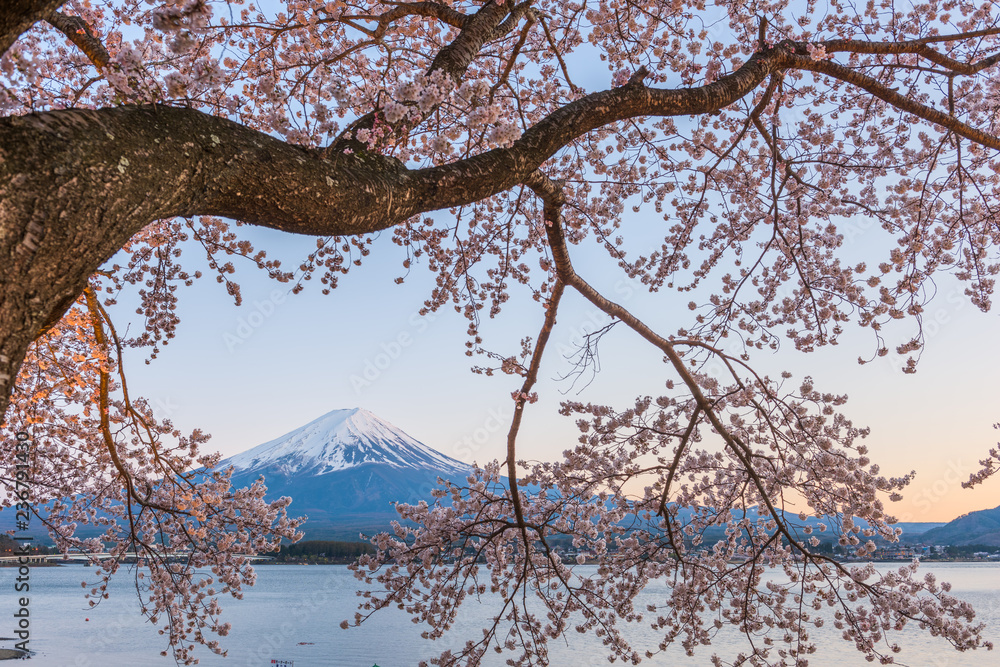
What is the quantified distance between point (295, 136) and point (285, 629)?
4489cm

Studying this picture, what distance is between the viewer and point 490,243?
520 cm

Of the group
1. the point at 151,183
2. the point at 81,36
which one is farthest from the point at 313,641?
the point at 151,183

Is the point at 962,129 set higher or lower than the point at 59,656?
higher

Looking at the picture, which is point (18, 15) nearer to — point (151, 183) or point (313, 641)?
point (151, 183)

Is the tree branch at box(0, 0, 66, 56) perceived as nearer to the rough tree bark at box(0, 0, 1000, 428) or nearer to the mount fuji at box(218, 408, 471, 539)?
the rough tree bark at box(0, 0, 1000, 428)

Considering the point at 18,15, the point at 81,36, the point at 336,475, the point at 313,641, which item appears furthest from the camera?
the point at 336,475

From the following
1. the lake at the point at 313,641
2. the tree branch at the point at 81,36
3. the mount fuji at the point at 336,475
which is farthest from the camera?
the mount fuji at the point at 336,475

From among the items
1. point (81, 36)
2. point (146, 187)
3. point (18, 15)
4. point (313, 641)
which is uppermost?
point (81, 36)

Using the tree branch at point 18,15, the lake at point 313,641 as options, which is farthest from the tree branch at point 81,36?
the lake at point 313,641

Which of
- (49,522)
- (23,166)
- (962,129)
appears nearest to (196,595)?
(49,522)

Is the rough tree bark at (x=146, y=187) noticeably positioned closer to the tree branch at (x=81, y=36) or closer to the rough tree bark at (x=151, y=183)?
the rough tree bark at (x=151, y=183)

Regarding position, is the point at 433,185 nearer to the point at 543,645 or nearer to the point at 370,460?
the point at 543,645

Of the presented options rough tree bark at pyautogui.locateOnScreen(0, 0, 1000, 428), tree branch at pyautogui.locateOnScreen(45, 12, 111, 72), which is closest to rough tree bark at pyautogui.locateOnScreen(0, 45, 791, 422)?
rough tree bark at pyautogui.locateOnScreen(0, 0, 1000, 428)

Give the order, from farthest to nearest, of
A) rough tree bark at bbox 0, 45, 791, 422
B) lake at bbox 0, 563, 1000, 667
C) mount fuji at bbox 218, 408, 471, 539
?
mount fuji at bbox 218, 408, 471, 539 → lake at bbox 0, 563, 1000, 667 → rough tree bark at bbox 0, 45, 791, 422
